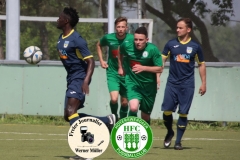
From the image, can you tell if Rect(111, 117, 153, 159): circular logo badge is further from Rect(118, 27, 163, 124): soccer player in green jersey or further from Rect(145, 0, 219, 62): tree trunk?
Rect(145, 0, 219, 62): tree trunk

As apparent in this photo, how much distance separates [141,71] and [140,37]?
20.9 inches

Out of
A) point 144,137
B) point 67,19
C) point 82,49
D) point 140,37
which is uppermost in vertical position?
point 67,19

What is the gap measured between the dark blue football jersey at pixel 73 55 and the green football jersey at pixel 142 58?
4.79 ft

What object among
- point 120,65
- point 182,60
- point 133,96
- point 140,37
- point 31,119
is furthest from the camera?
point 31,119

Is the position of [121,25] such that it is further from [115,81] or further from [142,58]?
[142,58]

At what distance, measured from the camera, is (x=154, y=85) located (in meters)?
12.5

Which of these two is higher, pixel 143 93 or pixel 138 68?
pixel 138 68

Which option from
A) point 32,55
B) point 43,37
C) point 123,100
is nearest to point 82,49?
point 123,100

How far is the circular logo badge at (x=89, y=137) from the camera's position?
9.31 metres

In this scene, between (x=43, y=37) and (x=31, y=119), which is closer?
(x=31, y=119)

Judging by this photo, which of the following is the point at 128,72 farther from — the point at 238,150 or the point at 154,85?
the point at 238,150

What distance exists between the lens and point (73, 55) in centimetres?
1098

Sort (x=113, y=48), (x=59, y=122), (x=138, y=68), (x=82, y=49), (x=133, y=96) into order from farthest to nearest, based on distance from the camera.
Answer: (x=59, y=122)
(x=113, y=48)
(x=133, y=96)
(x=138, y=68)
(x=82, y=49)

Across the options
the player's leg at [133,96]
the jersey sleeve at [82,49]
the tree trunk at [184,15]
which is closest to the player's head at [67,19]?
the jersey sleeve at [82,49]
